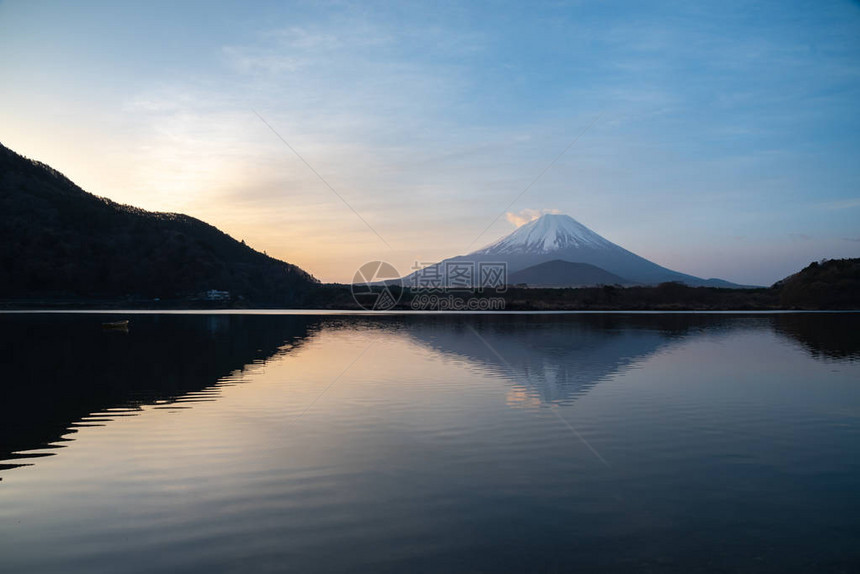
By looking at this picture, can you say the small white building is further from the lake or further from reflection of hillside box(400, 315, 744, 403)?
the lake

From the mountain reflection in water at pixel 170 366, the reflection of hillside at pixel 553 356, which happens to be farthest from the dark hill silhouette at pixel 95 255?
the reflection of hillside at pixel 553 356

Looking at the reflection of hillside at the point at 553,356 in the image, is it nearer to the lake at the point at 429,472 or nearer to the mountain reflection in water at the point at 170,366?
the mountain reflection in water at the point at 170,366

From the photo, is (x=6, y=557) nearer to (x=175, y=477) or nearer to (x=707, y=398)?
(x=175, y=477)

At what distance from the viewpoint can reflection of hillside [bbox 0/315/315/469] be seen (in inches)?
598

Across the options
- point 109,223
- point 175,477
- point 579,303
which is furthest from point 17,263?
point 175,477

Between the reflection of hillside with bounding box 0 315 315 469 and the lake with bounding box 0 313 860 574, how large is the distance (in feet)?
0.51

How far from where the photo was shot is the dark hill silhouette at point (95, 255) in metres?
151

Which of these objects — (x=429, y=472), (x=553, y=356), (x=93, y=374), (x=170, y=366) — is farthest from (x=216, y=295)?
(x=429, y=472)

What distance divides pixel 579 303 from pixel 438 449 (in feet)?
414

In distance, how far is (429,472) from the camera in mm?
10641

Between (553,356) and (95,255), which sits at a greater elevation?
(95,255)

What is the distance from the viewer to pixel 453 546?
24.0 ft

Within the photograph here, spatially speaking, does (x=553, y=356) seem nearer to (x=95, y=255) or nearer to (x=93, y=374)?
(x=93, y=374)

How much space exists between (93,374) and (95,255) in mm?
162357
